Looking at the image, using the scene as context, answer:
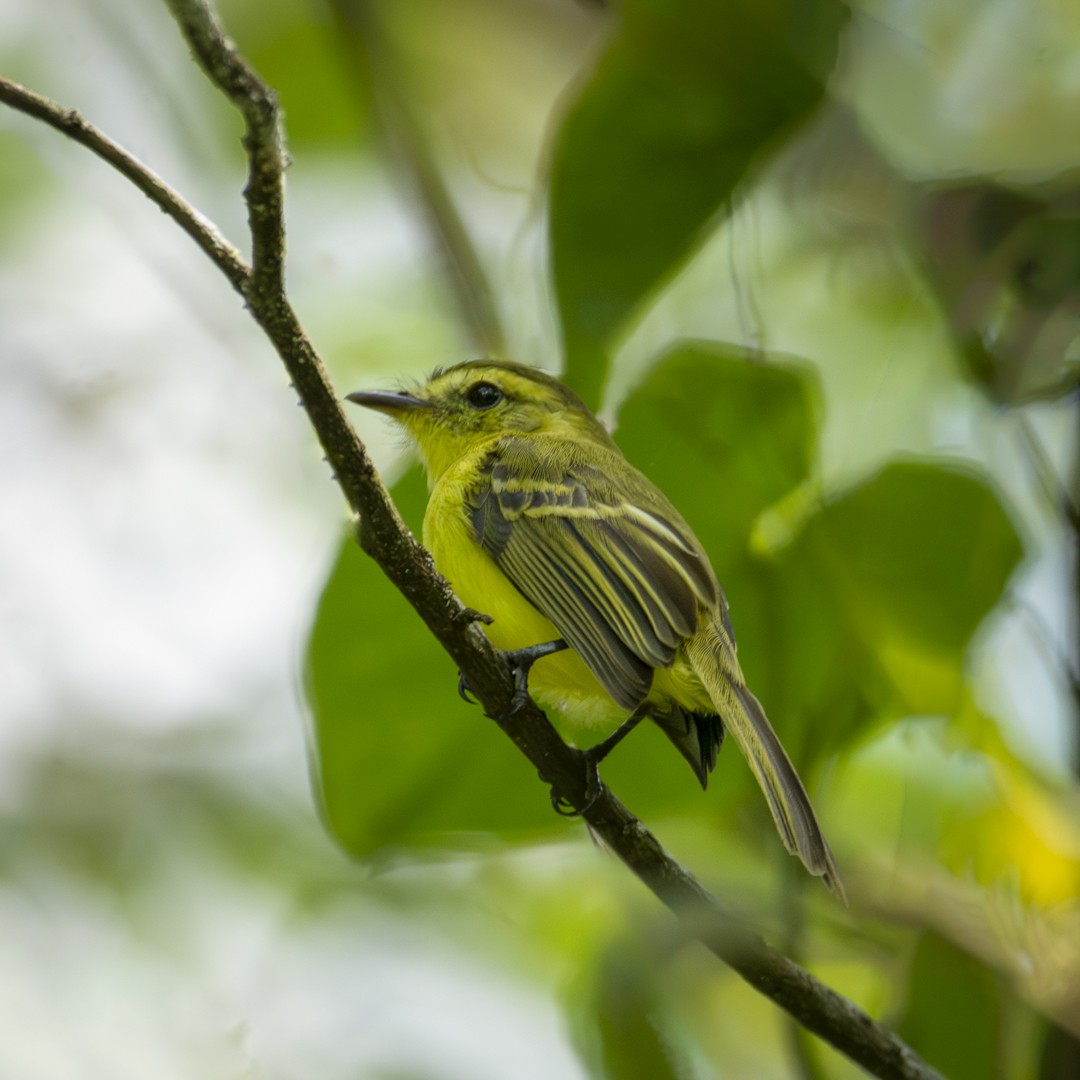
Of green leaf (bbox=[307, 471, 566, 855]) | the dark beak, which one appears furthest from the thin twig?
the dark beak

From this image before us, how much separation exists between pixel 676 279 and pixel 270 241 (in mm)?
992

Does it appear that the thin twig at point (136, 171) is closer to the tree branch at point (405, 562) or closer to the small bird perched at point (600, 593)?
the tree branch at point (405, 562)

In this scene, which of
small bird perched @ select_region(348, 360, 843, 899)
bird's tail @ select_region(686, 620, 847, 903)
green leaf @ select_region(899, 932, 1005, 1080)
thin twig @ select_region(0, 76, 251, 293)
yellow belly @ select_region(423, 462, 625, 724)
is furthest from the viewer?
yellow belly @ select_region(423, 462, 625, 724)

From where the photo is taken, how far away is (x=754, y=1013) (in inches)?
102

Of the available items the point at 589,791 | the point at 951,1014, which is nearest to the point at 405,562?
the point at 589,791

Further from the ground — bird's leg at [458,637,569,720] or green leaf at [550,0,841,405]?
green leaf at [550,0,841,405]

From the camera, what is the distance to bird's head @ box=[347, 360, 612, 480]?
2.96 meters

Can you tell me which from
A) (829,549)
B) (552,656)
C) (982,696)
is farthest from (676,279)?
(982,696)

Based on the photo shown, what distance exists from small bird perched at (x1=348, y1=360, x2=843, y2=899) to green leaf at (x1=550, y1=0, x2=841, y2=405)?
389 mm

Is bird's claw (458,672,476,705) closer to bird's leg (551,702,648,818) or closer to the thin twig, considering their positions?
bird's leg (551,702,648,818)

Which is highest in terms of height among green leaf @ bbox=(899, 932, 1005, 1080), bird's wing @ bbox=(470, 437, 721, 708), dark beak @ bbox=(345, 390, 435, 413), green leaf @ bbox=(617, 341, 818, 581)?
green leaf @ bbox=(617, 341, 818, 581)

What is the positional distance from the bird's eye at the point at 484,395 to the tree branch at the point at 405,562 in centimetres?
122

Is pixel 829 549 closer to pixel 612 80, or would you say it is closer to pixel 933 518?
pixel 933 518

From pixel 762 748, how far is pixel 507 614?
61 cm
